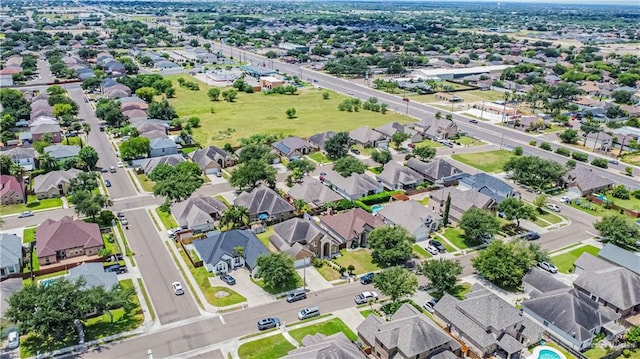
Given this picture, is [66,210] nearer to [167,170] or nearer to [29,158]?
[167,170]

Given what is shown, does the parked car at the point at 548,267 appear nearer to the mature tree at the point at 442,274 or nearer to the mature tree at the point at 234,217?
the mature tree at the point at 442,274

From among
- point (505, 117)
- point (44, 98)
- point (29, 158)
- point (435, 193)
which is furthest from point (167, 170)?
point (505, 117)

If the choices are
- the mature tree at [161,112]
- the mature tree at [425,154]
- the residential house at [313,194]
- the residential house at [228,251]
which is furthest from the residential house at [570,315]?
the mature tree at [161,112]

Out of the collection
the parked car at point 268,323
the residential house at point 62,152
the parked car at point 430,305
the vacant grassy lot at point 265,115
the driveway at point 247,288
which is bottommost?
the vacant grassy lot at point 265,115

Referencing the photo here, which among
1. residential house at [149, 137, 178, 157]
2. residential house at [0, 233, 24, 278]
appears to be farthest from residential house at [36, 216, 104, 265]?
residential house at [149, 137, 178, 157]

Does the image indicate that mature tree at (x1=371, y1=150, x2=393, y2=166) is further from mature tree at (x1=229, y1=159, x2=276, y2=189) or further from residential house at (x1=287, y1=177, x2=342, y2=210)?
mature tree at (x1=229, y1=159, x2=276, y2=189)

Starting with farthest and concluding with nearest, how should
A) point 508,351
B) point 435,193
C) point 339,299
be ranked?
1. point 435,193
2. point 339,299
3. point 508,351
